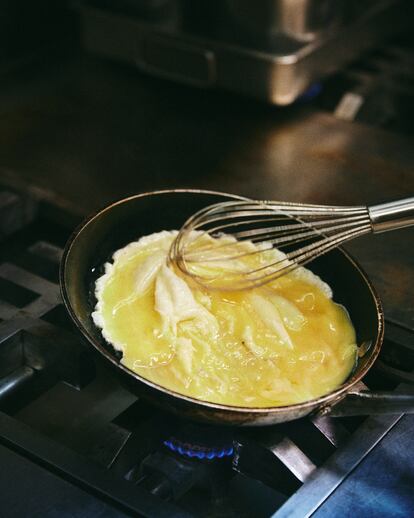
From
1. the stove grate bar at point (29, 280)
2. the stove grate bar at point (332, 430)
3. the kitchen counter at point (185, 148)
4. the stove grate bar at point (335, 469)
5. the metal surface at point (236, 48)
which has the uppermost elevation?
the metal surface at point (236, 48)

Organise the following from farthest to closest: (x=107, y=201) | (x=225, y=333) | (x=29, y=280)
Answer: (x=107, y=201), (x=29, y=280), (x=225, y=333)

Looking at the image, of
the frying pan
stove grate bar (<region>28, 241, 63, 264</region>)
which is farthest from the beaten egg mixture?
stove grate bar (<region>28, 241, 63, 264</region>)

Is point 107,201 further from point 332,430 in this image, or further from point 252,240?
point 332,430

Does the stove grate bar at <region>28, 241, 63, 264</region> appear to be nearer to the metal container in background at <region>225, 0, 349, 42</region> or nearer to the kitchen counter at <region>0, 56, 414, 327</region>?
the kitchen counter at <region>0, 56, 414, 327</region>

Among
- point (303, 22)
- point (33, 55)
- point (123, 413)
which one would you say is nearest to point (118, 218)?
point (123, 413)

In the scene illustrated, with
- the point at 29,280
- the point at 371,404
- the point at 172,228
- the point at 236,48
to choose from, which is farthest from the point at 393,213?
the point at 236,48

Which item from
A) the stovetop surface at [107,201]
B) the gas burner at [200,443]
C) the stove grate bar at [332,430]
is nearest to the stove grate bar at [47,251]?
the stovetop surface at [107,201]

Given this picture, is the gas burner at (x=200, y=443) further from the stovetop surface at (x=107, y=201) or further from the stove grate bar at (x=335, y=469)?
the stove grate bar at (x=335, y=469)
